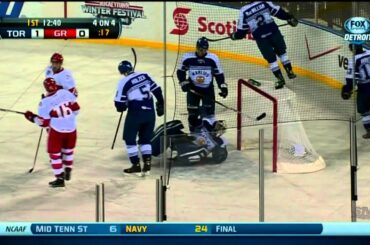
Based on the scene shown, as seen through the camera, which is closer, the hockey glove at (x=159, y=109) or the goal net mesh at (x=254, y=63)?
the hockey glove at (x=159, y=109)

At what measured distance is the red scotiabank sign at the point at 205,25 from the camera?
7.86m

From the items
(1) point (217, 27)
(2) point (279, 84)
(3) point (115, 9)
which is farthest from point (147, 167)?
(1) point (217, 27)

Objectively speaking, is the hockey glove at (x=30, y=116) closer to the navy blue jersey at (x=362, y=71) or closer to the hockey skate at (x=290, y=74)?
the hockey skate at (x=290, y=74)

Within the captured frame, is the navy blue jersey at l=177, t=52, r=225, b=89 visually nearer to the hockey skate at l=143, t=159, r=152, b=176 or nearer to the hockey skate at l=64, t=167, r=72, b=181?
the hockey skate at l=143, t=159, r=152, b=176

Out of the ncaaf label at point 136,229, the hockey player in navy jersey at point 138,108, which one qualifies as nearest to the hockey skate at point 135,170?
the hockey player in navy jersey at point 138,108

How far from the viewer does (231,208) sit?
5566 millimetres

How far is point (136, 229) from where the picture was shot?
4602mm

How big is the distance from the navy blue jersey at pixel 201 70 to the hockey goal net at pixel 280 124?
253 millimetres

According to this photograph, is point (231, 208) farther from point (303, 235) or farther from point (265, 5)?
point (265, 5)

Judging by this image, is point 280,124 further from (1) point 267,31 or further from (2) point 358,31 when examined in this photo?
(2) point 358,31

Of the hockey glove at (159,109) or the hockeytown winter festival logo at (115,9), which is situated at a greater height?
the hockeytown winter festival logo at (115,9)

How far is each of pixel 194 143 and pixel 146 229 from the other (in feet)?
5.54
